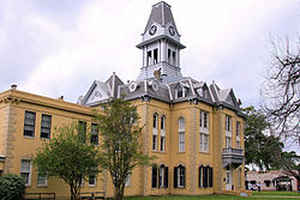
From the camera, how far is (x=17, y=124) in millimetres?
27547

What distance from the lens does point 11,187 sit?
23547 mm

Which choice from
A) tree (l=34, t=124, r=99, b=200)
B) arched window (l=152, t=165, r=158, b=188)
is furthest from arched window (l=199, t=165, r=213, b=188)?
tree (l=34, t=124, r=99, b=200)

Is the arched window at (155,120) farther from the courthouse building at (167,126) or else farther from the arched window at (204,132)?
the arched window at (204,132)

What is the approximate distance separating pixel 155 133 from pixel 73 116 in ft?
37.7

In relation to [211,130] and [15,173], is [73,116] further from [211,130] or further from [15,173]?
[211,130]

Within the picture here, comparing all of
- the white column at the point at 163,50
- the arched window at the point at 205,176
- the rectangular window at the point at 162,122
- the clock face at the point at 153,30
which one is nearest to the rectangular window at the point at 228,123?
the arched window at the point at 205,176

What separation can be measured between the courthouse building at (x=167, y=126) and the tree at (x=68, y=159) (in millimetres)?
3072

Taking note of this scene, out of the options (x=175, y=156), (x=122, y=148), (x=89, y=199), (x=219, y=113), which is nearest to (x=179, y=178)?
(x=175, y=156)

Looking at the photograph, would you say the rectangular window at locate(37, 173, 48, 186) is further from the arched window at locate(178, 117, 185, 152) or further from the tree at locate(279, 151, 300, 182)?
the tree at locate(279, 151, 300, 182)

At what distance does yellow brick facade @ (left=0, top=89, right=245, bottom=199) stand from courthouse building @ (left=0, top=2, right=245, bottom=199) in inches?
3.2

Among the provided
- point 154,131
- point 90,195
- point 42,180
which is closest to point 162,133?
point 154,131

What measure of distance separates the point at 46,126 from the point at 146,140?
1247 centimetres

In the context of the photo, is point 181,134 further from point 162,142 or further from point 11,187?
point 11,187

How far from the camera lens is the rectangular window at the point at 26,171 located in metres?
→ 27.3
